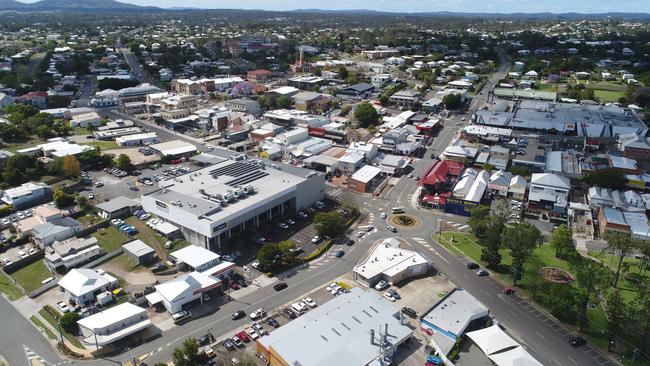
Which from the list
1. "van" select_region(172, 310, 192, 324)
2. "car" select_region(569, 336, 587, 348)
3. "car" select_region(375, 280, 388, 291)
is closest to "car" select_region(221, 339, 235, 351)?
"van" select_region(172, 310, 192, 324)

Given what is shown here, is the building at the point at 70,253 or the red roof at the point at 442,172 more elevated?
the red roof at the point at 442,172

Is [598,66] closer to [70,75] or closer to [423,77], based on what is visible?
[423,77]

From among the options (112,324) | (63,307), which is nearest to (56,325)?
(63,307)

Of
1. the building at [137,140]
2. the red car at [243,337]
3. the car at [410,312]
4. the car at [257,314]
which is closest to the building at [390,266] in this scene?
the car at [410,312]

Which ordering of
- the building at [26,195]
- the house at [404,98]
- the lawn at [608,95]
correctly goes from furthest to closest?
the lawn at [608,95], the house at [404,98], the building at [26,195]

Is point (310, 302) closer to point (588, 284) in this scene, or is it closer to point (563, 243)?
point (588, 284)

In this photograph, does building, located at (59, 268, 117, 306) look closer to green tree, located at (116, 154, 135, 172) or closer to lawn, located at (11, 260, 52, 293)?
lawn, located at (11, 260, 52, 293)

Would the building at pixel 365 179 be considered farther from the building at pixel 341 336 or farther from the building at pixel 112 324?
the building at pixel 112 324
